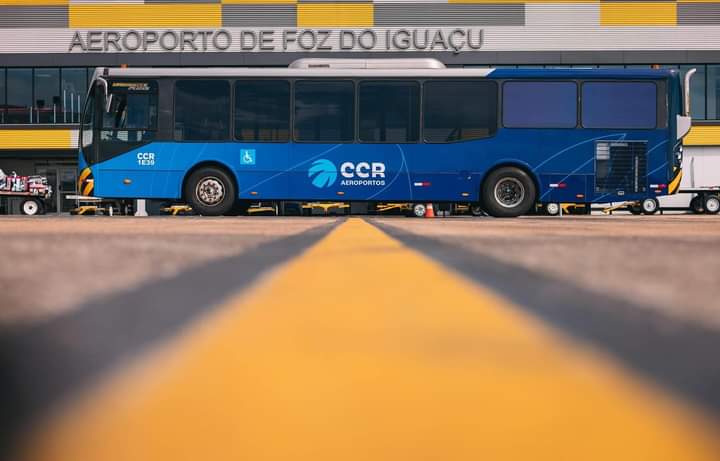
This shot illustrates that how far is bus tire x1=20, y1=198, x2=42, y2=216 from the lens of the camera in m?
23.0

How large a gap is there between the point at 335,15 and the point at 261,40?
128 inches

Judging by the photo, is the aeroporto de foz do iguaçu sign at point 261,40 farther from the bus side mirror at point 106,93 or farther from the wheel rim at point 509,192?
the wheel rim at point 509,192

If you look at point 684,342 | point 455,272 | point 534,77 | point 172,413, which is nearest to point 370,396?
point 172,413

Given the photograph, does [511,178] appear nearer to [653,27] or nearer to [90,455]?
[90,455]

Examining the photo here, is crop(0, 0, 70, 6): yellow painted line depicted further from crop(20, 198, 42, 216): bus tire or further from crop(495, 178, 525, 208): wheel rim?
crop(495, 178, 525, 208): wheel rim

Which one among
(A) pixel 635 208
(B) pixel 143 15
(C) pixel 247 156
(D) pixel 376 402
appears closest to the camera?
(D) pixel 376 402

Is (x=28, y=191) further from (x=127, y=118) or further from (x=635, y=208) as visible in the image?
(x=635, y=208)

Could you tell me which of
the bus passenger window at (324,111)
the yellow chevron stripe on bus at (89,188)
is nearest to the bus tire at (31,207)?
the yellow chevron stripe on bus at (89,188)

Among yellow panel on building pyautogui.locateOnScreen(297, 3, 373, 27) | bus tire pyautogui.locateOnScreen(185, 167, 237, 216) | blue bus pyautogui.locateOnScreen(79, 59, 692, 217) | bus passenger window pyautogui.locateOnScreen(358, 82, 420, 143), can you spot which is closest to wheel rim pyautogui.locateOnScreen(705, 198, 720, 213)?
blue bus pyautogui.locateOnScreen(79, 59, 692, 217)

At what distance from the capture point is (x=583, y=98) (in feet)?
43.6

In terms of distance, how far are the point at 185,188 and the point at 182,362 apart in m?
12.1

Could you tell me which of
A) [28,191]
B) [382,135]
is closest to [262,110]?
[382,135]

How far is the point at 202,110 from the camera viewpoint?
527 inches

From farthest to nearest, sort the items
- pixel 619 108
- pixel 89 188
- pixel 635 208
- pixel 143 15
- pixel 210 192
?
1. pixel 143 15
2. pixel 635 208
3. pixel 619 108
4. pixel 89 188
5. pixel 210 192
